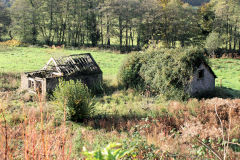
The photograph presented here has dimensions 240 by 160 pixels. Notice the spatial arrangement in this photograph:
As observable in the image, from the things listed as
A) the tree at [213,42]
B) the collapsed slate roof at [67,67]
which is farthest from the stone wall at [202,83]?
the tree at [213,42]

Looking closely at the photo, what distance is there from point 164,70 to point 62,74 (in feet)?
26.6

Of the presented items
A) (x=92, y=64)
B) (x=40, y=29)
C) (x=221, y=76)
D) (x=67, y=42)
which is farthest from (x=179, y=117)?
(x=40, y=29)

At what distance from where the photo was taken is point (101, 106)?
15.1m

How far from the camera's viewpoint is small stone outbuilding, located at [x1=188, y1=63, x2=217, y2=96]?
18375 millimetres

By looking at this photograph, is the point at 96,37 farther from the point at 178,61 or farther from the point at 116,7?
the point at 178,61

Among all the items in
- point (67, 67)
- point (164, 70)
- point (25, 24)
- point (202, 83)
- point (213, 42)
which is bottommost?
point (202, 83)

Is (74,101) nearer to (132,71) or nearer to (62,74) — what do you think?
(62,74)

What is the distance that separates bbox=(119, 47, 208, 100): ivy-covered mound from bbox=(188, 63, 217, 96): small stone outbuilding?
20.3 inches

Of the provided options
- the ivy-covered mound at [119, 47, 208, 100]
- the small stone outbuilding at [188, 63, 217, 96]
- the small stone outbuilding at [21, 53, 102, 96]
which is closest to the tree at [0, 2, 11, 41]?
the small stone outbuilding at [21, 53, 102, 96]

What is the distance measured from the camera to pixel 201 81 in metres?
19.2

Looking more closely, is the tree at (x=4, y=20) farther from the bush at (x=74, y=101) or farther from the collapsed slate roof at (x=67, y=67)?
the bush at (x=74, y=101)

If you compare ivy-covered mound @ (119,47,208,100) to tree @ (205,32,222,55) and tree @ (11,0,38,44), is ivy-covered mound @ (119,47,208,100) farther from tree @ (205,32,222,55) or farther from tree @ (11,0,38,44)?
tree @ (11,0,38,44)

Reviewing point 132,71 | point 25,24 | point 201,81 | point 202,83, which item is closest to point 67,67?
point 132,71

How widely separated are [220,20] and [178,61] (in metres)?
38.5
